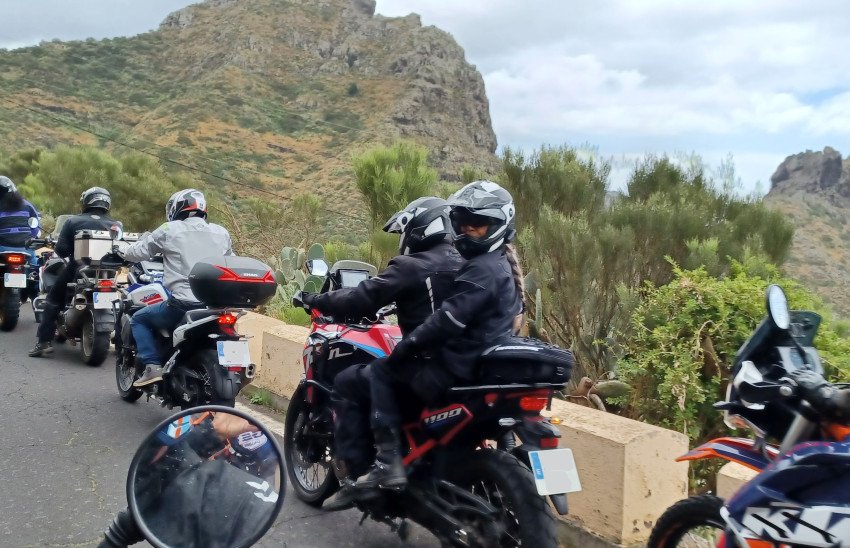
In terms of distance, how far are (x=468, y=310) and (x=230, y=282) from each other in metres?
2.26

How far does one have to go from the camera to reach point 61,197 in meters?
25.4

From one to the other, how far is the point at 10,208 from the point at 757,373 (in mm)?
9694

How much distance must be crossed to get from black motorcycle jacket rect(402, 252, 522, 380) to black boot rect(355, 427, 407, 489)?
524 mm

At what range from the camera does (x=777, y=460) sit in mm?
2744

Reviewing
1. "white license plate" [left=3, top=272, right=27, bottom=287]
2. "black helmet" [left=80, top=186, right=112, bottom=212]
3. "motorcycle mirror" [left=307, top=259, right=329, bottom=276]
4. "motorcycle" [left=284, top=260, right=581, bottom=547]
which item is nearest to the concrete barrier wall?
"motorcycle" [left=284, top=260, right=581, bottom=547]

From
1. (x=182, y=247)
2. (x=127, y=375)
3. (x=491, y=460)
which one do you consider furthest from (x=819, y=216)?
(x=491, y=460)

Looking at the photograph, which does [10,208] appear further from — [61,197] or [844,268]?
[844,268]

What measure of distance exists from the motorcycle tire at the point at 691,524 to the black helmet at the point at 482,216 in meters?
1.40

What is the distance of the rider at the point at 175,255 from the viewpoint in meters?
6.25

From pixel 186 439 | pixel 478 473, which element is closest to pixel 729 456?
pixel 478 473

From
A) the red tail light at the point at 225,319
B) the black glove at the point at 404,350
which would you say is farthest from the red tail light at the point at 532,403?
the red tail light at the point at 225,319

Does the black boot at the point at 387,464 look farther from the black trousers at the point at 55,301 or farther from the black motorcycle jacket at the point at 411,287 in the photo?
the black trousers at the point at 55,301

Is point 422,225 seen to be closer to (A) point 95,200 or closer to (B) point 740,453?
(B) point 740,453

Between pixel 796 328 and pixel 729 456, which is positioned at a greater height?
pixel 796 328
